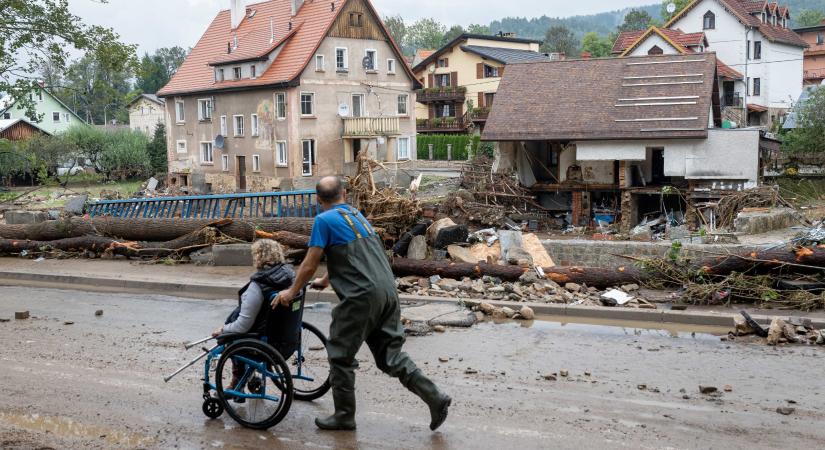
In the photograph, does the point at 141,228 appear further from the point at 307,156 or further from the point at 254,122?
the point at 254,122

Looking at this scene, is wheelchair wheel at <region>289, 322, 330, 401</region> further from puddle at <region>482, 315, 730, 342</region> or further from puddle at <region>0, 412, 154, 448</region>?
puddle at <region>482, 315, 730, 342</region>

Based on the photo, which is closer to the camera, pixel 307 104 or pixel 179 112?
pixel 307 104

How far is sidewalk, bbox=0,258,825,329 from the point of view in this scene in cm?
1107

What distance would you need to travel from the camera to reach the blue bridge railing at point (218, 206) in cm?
1745

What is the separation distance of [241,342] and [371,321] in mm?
1110

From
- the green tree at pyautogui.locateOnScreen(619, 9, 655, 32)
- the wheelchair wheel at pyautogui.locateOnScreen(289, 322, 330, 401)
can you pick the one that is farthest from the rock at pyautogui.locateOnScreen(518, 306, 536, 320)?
the green tree at pyautogui.locateOnScreen(619, 9, 655, 32)

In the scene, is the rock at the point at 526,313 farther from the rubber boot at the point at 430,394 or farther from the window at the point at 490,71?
the window at the point at 490,71

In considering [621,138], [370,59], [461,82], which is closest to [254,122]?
[370,59]

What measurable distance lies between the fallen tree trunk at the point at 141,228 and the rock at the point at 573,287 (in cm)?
516

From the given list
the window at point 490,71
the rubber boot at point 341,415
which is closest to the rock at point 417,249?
the rubber boot at point 341,415

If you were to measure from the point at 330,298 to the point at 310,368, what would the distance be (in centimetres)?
450

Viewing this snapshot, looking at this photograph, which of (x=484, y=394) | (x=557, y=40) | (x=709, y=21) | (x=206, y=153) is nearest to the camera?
(x=484, y=394)

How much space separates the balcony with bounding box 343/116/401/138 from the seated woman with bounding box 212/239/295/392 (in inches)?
1608

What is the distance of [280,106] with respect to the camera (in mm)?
45844
